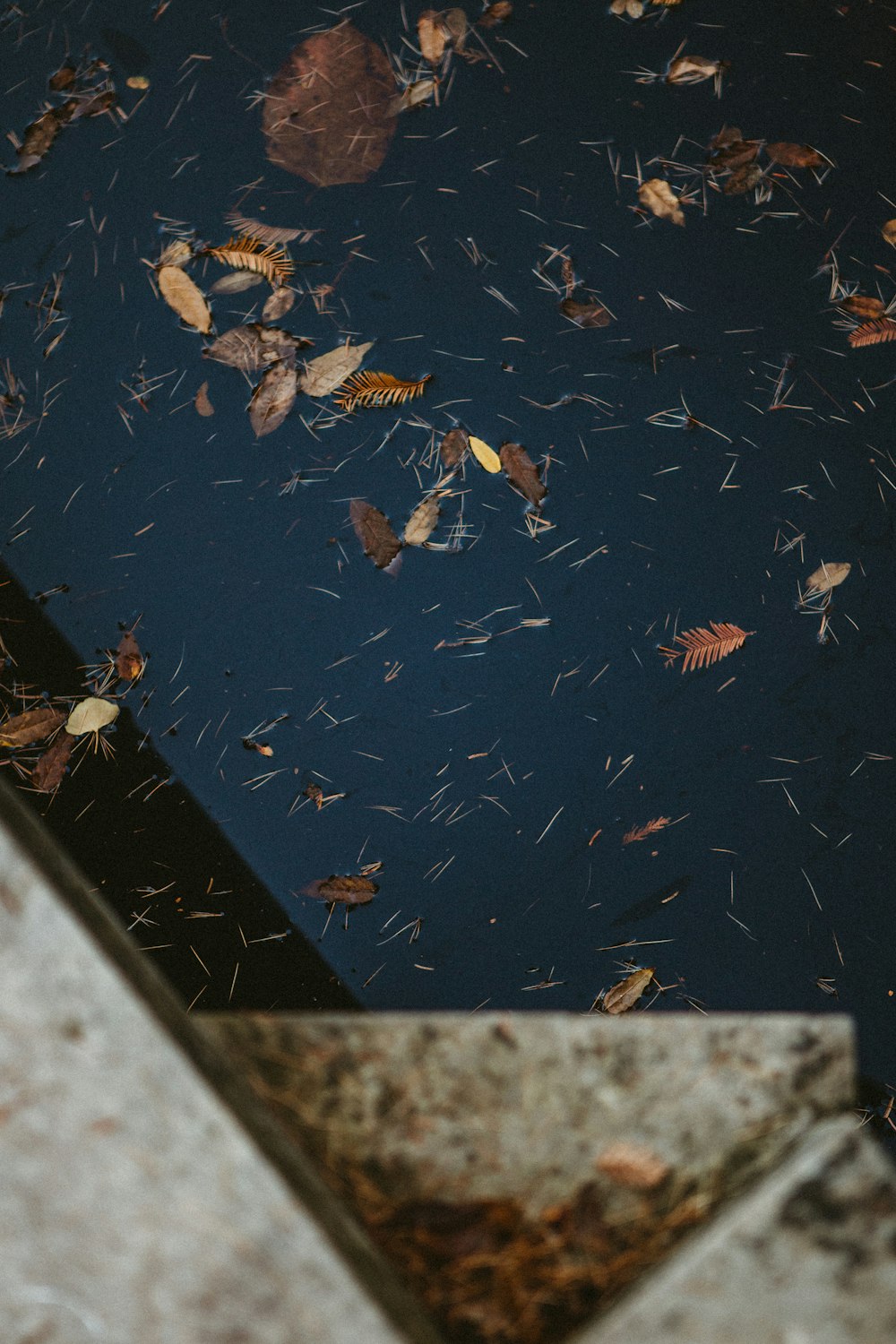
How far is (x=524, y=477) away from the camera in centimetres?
213

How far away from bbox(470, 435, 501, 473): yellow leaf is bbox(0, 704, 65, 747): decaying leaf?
1.26 m

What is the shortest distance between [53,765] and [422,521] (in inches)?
44.4

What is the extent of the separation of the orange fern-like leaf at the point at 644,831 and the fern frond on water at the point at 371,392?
1.25 meters

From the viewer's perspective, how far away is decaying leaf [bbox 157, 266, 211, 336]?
7.09 ft

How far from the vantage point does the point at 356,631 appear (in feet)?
6.93

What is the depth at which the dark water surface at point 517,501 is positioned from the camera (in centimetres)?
206

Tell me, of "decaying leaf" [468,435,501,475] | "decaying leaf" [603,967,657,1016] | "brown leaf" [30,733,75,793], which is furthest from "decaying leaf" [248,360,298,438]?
"decaying leaf" [603,967,657,1016]

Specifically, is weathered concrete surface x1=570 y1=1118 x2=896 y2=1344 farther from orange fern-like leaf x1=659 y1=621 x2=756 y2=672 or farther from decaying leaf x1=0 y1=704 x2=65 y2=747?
decaying leaf x1=0 y1=704 x2=65 y2=747

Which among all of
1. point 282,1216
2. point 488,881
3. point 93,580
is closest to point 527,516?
point 488,881

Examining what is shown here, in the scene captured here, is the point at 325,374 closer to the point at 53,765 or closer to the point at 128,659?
the point at 128,659

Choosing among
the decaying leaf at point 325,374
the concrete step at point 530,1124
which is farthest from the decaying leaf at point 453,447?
the concrete step at point 530,1124

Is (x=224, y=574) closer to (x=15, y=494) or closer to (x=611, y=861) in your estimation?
(x=15, y=494)

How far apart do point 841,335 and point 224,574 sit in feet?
5.73

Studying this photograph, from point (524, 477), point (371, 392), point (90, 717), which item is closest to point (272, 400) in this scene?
point (371, 392)
